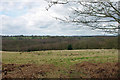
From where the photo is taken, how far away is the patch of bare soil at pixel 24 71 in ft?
16.2

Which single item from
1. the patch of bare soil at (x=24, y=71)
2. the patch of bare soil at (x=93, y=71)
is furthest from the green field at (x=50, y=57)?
the patch of bare soil at (x=93, y=71)

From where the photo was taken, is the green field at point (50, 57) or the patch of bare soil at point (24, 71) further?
the green field at point (50, 57)

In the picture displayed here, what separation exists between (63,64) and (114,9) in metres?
3.17

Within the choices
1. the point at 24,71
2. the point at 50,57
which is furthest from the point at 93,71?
the point at 24,71

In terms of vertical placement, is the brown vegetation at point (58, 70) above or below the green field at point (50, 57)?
below

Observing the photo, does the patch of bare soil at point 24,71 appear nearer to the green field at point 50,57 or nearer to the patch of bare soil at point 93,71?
the green field at point 50,57

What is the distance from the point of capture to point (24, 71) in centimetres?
534

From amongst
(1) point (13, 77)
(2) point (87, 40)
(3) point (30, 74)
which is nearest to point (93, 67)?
(2) point (87, 40)

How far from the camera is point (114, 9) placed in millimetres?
4434

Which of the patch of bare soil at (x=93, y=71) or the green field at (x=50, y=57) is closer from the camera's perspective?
the patch of bare soil at (x=93, y=71)

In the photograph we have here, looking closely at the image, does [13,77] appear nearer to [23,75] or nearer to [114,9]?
[23,75]

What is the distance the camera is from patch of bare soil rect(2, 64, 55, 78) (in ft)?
16.2

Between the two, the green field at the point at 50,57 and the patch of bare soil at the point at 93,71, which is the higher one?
the green field at the point at 50,57

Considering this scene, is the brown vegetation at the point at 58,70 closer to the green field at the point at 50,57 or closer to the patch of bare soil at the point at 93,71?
the patch of bare soil at the point at 93,71
